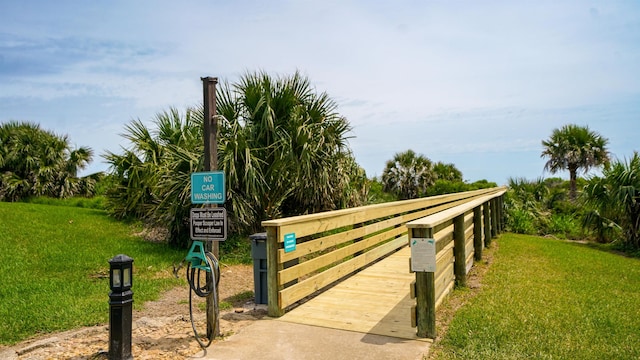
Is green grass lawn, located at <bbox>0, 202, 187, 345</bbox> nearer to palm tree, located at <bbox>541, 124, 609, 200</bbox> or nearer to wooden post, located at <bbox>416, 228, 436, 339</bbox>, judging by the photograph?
wooden post, located at <bbox>416, 228, 436, 339</bbox>

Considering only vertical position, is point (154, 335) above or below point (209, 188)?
below

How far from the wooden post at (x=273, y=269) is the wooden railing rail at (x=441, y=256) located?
1478 millimetres

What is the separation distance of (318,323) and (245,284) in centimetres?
303

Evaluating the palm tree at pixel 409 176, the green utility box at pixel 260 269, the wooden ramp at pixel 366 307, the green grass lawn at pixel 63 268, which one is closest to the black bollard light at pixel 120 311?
the green grass lawn at pixel 63 268

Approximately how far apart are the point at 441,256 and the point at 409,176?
2291cm

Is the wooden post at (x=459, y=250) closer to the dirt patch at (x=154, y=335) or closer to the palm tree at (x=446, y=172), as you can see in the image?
the dirt patch at (x=154, y=335)

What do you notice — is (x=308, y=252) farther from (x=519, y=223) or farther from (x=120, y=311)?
(x=519, y=223)

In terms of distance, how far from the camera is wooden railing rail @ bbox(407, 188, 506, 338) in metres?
4.61

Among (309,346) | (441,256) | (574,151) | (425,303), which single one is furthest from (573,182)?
(309,346)

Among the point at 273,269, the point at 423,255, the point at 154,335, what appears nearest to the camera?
the point at 423,255

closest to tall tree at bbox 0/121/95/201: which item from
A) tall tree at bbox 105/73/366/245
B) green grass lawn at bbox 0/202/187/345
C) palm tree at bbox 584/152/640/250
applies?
green grass lawn at bbox 0/202/187/345

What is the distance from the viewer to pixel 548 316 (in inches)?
214

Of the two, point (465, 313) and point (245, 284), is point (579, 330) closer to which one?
point (465, 313)

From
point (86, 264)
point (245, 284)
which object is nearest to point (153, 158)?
point (86, 264)
